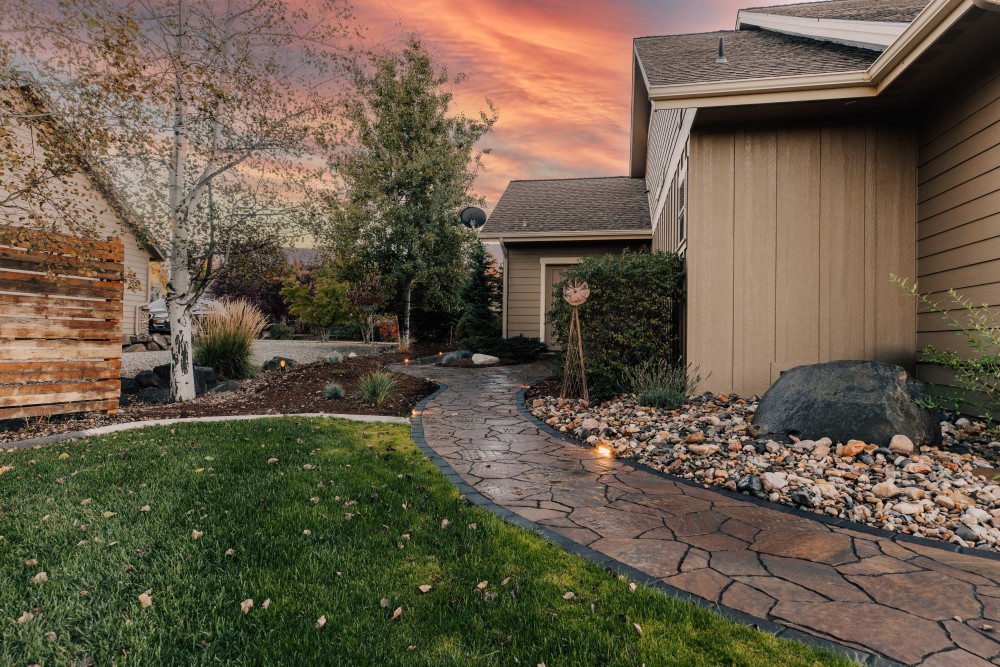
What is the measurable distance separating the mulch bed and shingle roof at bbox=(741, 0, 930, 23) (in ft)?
23.5

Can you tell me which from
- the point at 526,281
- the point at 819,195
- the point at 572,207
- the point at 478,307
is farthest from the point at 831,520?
the point at 478,307

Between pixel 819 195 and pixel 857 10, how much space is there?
129 inches

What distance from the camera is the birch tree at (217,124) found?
556 cm

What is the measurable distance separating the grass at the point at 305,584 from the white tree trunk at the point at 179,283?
3.36 meters

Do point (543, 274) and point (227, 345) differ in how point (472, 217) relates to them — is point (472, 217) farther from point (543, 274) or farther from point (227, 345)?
point (227, 345)

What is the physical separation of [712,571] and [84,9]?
7.15 m

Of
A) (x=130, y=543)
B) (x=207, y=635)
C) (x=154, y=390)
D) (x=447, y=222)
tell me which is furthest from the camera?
(x=447, y=222)

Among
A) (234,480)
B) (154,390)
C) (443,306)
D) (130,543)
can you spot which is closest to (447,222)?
(443,306)

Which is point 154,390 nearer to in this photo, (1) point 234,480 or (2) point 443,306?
(1) point 234,480

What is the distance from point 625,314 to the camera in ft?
19.5

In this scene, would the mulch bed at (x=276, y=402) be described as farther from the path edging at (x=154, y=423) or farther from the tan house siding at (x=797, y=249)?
the tan house siding at (x=797, y=249)

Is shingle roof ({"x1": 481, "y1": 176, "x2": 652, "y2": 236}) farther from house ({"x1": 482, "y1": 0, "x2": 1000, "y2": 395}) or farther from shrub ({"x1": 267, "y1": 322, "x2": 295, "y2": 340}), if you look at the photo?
shrub ({"x1": 267, "y1": 322, "x2": 295, "y2": 340})

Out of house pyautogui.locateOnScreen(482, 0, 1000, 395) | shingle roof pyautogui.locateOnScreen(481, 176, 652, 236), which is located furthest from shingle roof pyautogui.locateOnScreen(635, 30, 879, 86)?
shingle roof pyautogui.locateOnScreen(481, 176, 652, 236)

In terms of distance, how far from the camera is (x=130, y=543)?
2.34 m
